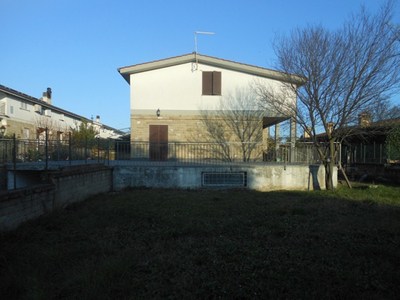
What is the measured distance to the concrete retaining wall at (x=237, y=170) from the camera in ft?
34.7

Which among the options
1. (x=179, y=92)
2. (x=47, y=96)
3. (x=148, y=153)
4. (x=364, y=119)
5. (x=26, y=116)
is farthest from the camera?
(x=47, y=96)

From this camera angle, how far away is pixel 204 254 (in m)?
4.08

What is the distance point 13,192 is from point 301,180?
9731 millimetres

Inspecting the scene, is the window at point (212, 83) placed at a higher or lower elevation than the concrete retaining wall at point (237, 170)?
higher

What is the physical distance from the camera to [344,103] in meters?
9.76

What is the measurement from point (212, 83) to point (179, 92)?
191 centimetres

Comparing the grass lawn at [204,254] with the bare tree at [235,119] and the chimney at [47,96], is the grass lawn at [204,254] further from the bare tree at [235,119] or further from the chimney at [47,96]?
the chimney at [47,96]

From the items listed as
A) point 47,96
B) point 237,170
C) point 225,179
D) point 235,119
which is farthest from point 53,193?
point 47,96

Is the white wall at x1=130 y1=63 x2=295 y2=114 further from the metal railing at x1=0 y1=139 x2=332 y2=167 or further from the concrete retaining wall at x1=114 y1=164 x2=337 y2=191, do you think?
the concrete retaining wall at x1=114 y1=164 x2=337 y2=191

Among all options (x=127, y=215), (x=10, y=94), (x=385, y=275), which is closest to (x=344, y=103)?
(x=385, y=275)

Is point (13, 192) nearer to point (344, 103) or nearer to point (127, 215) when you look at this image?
point (127, 215)

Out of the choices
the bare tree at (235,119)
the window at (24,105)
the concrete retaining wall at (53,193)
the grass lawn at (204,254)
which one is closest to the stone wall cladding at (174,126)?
the bare tree at (235,119)

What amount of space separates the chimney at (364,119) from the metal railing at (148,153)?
2025 mm

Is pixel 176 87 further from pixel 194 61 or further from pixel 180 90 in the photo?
pixel 194 61
